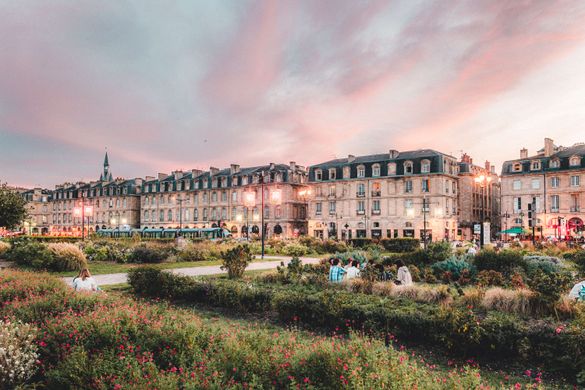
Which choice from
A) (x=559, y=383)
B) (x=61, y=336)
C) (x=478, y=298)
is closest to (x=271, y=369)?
(x=61, y=336)

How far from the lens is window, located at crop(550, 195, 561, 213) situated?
4962 centimetres

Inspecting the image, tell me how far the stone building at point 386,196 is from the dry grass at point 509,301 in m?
39.9

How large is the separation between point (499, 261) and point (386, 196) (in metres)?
38.6

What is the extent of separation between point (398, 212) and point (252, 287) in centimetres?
4465

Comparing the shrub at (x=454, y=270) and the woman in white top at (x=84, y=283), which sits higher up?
the woman in white top at (x=84, y=283)

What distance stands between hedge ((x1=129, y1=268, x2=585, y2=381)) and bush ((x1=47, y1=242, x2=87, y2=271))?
1177 centimetres

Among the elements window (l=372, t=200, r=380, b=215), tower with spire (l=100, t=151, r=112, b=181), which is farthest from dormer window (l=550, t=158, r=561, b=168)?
tower with spire (l=100, t=151, r=112, b=181)

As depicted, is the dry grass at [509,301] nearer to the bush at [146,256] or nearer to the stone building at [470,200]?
the bush at [146,256]

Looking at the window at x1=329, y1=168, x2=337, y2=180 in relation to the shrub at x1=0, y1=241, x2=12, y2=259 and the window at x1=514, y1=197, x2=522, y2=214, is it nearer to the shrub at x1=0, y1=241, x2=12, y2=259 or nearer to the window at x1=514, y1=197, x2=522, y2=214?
the window at x1=514, y1=197, x2=522, y2=214

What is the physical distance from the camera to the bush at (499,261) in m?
16.2

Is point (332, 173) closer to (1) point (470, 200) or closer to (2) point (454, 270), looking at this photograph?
(1) point (470, 200)

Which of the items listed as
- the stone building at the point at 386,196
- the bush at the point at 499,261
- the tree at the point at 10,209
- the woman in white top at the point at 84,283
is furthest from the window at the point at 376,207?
the woman in white top at the point at 84,283

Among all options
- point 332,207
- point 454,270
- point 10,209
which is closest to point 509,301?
point 454,270

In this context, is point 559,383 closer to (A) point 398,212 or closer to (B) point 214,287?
(B) point 214,287
